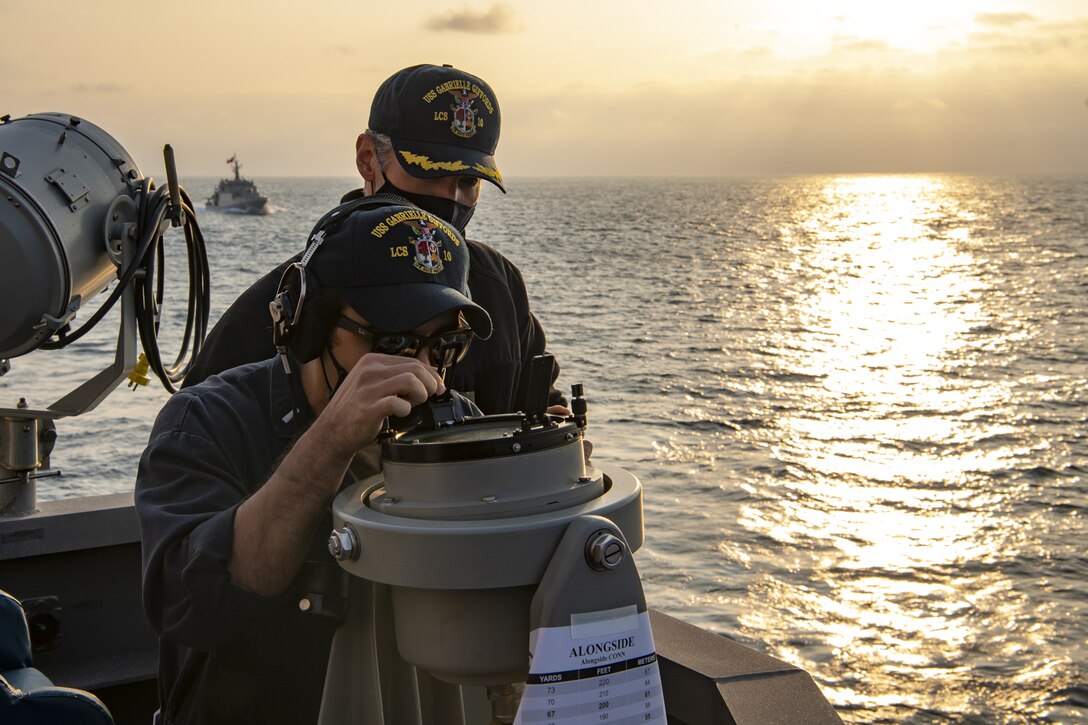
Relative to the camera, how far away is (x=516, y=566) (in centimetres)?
144

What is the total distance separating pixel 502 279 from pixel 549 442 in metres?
1.84

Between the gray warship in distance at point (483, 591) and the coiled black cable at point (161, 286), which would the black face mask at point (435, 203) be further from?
the gray warship in distance at point (483, 591)

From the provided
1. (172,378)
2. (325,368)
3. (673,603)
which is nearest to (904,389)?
(673,603)

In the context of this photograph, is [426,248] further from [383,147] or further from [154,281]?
[154,281]

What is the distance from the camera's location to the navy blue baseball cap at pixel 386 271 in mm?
1698

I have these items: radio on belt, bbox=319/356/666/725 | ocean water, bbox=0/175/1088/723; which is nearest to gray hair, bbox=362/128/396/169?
radio on belt, bbox=319/356/666/725

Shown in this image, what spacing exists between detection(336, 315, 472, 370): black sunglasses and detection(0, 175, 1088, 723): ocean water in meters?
8.34

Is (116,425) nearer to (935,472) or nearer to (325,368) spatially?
(935,472)

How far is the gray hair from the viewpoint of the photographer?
322 centimetres

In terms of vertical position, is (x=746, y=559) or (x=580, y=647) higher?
(x=580, y=647)

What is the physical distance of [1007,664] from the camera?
34.4 ft

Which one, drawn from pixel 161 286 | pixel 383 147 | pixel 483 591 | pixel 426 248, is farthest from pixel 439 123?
pixel 483 591

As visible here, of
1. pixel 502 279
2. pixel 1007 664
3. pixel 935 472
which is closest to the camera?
pixel 502 279

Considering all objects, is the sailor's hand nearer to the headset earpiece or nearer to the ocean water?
the headset earpiece
